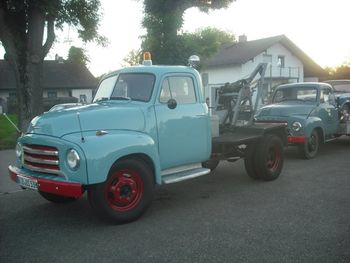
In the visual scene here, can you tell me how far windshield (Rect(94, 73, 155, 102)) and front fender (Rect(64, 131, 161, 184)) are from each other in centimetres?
84

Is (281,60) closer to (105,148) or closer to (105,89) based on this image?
(105,89)

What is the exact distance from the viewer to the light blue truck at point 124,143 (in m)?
5.49

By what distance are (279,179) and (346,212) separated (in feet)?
7.93

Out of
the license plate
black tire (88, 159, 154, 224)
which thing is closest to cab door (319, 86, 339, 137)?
black tire (88, 159, 154, 224)

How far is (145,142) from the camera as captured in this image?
Result: 5.98m

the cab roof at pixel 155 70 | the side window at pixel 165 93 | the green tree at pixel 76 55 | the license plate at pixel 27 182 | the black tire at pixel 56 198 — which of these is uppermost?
the green tree at pixel 76 55

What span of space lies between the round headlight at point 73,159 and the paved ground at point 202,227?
0.91 metres

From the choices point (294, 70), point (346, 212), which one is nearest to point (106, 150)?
point (346, 212)

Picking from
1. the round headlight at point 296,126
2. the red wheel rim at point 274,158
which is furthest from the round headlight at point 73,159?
the round headlight at point 296,126

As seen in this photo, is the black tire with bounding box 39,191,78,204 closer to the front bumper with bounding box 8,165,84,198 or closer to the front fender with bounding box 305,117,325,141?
the front bumper with bounding box 8,165,84,198

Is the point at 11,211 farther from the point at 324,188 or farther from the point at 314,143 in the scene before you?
the point at 314,143

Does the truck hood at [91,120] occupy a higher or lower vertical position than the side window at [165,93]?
lower

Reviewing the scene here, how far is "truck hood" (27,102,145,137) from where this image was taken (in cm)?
571

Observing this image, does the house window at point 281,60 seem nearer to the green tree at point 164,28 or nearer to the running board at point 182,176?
the green tree at point 164,28
